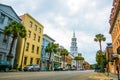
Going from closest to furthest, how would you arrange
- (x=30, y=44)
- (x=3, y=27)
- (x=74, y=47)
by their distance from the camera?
(x=3, y=27)
(x=30, y=44)
(x=74, y=47)

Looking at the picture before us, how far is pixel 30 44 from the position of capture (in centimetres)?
4488

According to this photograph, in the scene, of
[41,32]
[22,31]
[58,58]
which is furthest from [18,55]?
[58,58]

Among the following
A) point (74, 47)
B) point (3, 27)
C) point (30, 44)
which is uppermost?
point (74, 47)

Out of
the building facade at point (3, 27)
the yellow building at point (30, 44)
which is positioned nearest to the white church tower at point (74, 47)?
the yellow building at point (30, 44)

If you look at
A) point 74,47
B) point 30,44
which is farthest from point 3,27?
point 74,47

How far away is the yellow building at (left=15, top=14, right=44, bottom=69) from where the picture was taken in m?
39.9

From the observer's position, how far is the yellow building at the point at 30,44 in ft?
131

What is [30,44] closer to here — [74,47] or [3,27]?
[3,27]

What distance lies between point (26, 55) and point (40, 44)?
422 inches

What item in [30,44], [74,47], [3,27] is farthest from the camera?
[74,47]

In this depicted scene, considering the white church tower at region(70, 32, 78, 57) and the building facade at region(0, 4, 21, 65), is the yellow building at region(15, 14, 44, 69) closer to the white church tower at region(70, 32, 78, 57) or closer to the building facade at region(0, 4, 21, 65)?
the building facade at region(0, 4, 21, 65)

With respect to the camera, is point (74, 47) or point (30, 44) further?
point (74, 47)

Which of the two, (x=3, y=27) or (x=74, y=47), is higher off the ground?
(x=74, y=47)

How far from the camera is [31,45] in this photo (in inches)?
1795
